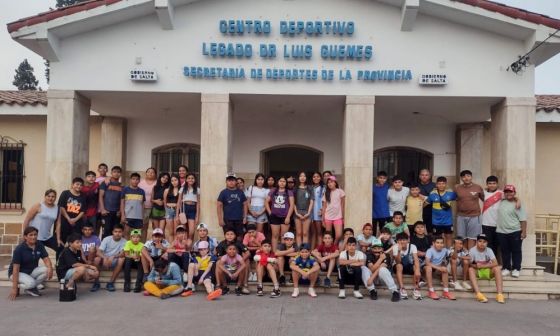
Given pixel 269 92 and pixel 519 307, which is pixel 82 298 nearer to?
pixel 269 92

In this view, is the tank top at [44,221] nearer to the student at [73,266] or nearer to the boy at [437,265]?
the student at [73,266]

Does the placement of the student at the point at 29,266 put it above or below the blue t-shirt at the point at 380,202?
below

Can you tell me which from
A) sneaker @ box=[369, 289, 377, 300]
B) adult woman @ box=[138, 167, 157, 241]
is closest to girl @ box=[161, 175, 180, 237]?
adult woman @ box=[138, 167, 157, 241]

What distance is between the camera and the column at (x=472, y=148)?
1070 cm

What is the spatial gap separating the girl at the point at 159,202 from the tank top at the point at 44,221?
162cm

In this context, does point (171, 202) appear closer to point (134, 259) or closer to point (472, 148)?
point (134, 259)

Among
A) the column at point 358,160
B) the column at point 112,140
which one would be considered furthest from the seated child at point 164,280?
the column at point 112,140

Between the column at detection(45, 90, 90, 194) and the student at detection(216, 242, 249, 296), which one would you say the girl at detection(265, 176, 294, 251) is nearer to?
the student at detection(216, 242, 249, 296)

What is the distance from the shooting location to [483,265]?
7293 millimetres

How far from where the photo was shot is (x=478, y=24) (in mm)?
8094

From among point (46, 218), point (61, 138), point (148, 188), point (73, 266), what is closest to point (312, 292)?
point (148, 188)

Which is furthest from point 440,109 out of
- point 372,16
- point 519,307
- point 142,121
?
point 142,121

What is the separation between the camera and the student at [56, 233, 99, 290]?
679 centimetres

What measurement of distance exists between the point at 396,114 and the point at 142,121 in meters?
6.32
